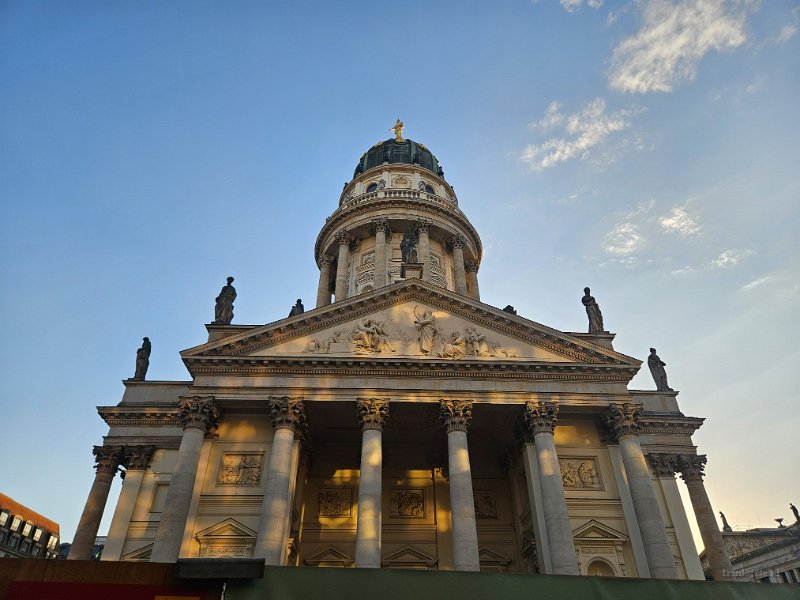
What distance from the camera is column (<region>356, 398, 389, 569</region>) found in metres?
20.3

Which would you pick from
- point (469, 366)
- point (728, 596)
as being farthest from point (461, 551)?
point (728, 596)

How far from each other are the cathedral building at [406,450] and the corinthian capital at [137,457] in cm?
7

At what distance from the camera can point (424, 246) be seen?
137 feet

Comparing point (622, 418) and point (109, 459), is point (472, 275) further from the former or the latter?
point (109, 459)

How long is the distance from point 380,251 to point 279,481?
73.5 ft

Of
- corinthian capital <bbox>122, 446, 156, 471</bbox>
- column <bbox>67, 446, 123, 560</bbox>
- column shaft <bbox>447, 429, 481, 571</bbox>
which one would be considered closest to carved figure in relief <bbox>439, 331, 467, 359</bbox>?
column shaft <bbox>447, 429, 481, 571</bbox>

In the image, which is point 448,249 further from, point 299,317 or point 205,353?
point 205,353

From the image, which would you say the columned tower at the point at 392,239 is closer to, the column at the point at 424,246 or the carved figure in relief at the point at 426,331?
the column at the point at 424,246

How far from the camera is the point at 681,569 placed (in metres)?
24.7

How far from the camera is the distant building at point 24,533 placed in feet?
202

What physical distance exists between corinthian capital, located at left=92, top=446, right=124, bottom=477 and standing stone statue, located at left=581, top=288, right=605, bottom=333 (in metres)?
24.6

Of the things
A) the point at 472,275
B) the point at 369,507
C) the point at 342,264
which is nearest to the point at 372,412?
the point at 369,507

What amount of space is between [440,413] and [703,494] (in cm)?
1572

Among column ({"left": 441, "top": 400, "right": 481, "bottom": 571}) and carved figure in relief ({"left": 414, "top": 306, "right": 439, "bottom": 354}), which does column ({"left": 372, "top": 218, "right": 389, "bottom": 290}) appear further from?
column ({"left": 441, "top": 400, "right": 481, "bottom": 571})
